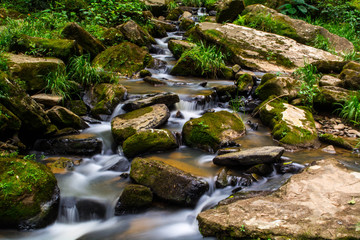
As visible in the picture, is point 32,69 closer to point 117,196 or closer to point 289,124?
point 117,196

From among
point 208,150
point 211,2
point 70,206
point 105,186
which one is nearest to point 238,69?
point 208,150

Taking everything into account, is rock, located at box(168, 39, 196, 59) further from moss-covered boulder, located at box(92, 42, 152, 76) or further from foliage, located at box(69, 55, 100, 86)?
foliage, located at box(69, 55, 100, 86)

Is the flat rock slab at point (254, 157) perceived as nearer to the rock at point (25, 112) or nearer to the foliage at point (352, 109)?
the foliage at point (352, 109)

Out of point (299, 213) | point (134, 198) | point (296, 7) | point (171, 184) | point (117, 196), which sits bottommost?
point (117, 196)

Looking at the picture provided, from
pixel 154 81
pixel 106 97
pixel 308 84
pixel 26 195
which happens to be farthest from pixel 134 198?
pixel 308 84

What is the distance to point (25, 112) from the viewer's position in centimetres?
461

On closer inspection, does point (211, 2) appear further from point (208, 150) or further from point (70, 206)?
point (70, 206)

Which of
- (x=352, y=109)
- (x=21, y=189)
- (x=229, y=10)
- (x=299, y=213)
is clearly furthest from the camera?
(x=229, y=10)

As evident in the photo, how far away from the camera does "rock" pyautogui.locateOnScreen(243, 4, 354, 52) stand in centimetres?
1048

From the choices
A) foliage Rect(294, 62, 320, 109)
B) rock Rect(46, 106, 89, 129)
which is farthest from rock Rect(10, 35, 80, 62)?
foliage Rect(294, 62, 320, 109)

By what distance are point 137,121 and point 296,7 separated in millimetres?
12414

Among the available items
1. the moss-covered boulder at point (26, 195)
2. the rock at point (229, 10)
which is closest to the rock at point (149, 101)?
the moss-covered boulder at point (26, 195)

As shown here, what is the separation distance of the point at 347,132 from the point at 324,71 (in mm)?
3170

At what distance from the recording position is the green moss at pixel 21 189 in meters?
3.19
